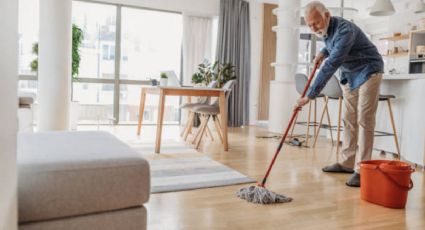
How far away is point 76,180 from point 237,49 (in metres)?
5.78

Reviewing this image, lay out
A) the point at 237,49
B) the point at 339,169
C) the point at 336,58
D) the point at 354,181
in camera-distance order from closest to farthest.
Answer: the point at 336,58
the point at 354,181
the point at 339,169
the point at 237,49

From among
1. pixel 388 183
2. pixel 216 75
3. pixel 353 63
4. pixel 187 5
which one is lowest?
pixel 388 183

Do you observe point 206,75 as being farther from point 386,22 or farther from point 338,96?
point 386,22

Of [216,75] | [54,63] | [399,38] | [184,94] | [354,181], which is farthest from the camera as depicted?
[399,38]

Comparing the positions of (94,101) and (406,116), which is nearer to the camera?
(406,116)

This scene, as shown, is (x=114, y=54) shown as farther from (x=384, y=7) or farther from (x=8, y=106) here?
(x=8, y=106)

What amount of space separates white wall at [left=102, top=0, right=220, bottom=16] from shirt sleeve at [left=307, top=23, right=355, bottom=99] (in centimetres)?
435

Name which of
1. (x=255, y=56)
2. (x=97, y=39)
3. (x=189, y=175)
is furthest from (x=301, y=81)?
(x=97, y=39)

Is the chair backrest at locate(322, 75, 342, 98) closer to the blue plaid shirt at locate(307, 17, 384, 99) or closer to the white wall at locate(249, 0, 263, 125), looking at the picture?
the blue plaid shirt at locate(307, 17, 384, 99)

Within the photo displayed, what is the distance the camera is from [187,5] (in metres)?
6.33

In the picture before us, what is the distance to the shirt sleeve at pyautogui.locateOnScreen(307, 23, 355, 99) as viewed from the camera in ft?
7.86

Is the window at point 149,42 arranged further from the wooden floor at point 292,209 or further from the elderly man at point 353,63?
the elderly man at point 353,63

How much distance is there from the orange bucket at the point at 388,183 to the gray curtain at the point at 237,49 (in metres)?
4.50

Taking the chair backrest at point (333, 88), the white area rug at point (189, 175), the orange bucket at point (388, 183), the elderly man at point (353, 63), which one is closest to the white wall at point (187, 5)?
the chair backrest at point (333, 88)
